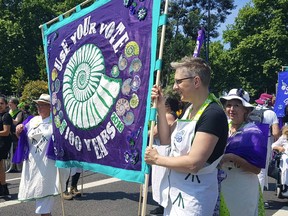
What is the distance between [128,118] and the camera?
307 centimetres

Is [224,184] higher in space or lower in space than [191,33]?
lower

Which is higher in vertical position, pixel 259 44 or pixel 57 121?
pixel 259 44

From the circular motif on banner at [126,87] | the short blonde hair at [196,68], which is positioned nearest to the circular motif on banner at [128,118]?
the circular motif on banner at [126,87]

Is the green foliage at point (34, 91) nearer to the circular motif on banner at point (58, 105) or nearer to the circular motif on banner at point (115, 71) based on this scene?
the circular motif on banner at point (58, 105)

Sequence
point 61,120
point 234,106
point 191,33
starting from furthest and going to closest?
1. point 191,33
2. point 61,120
3. point 234,106

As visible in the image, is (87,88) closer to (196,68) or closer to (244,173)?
(196,68)

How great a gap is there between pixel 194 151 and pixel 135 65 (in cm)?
96

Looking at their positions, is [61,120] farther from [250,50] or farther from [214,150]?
[250,50]

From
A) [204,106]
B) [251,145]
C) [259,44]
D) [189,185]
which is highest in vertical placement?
[259,44]

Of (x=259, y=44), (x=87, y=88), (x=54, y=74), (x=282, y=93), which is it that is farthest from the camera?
(x=259, y=44)

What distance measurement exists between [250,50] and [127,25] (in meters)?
30.1

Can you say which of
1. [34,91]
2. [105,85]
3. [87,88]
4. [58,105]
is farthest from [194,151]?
[34,91]

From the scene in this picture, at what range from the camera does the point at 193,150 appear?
94.3 inches

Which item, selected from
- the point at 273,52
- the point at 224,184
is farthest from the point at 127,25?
the point at 273,52
